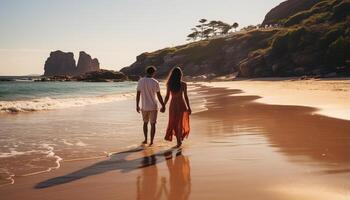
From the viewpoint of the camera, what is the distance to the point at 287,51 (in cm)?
6512

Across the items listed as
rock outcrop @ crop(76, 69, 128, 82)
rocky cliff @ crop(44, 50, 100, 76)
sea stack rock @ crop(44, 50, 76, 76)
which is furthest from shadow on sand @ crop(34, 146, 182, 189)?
sea stack rock @ crop(44, 50, 76, 76)

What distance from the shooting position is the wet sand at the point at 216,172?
508cm

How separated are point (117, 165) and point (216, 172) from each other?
1865 mm

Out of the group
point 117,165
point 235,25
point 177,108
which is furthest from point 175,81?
point 235,25

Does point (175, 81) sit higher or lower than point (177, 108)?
higher

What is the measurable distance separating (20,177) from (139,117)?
9.52m

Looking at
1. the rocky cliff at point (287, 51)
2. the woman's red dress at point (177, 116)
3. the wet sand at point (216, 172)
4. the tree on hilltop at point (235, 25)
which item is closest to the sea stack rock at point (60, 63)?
the tree on hilltop at point (235, 25)

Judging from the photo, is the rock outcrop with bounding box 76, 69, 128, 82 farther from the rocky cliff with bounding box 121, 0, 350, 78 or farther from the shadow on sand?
the shadow on sand

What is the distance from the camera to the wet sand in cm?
508

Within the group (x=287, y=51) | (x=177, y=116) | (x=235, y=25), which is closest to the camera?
(x=177, y=116)

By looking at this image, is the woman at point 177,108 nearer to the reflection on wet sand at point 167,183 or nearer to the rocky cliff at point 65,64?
the reflection on wet sand at point 167,183

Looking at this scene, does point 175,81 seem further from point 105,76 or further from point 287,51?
point 105,76

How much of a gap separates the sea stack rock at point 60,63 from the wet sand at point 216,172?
181m

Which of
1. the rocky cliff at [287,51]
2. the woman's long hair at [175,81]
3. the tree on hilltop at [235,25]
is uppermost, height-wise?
the tree on hilltop at [235,25]
